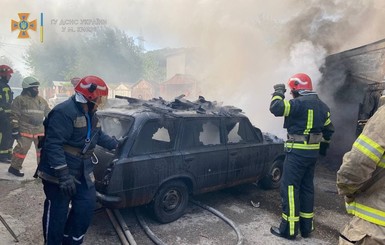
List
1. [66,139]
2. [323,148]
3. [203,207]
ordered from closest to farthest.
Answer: [66,139] < [323,148] < [203,207]

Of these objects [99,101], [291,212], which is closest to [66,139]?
[99,101]

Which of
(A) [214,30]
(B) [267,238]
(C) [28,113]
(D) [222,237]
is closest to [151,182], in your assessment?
(D) [222,237]

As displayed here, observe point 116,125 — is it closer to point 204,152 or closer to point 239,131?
point 204,152

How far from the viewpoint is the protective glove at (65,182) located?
114 inches

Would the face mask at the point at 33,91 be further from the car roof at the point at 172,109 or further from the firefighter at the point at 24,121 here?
the car roof at the point at 172,109

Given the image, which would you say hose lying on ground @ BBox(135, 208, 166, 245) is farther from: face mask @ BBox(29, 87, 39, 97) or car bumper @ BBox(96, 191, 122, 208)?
face mask @ BBox(29, 87, 39, 97)

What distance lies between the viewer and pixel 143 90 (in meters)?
30.8

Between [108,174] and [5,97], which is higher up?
[5,97]

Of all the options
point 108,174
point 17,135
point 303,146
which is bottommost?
point 108,174

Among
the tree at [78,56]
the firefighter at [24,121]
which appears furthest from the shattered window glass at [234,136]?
the tree at [78,56]

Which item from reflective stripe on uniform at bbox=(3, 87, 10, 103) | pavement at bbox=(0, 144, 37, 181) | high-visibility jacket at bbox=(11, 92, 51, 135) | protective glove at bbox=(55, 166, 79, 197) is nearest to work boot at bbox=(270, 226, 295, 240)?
protective glove at bbox=(55, 166, 79, 197)

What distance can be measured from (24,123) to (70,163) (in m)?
3.62

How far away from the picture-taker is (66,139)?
3041 mm

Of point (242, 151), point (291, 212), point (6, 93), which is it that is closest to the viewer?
point (291, 212)
